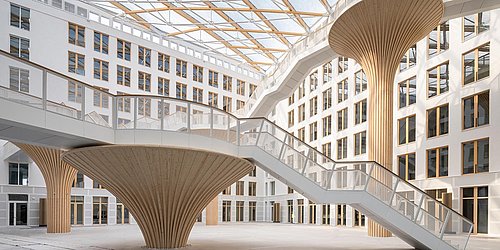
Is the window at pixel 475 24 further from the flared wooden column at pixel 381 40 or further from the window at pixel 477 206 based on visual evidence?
the window at pixel 477 206

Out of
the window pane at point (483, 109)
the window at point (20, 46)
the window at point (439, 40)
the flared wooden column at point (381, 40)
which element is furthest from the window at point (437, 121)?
the window at point (20, 46)

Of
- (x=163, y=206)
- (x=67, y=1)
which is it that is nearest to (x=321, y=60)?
(x=163, y=206)

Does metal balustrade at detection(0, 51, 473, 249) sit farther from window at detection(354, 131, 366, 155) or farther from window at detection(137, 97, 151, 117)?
window at detection(354, 131, 366, 155)

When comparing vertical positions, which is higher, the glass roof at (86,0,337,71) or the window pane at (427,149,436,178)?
the glass roof at (86,0,337,71)

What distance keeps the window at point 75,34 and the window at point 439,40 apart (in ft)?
105

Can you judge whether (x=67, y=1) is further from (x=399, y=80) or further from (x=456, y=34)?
(x=456, y=34)

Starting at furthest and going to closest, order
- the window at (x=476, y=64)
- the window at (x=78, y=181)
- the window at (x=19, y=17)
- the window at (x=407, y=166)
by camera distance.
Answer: the window at (x=78, y=181), the window at (x=19, y=17), the window at (x=407, y=166), the window at (x=476, y=64)

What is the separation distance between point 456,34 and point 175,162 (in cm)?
2294

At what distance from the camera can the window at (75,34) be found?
48.8 metres

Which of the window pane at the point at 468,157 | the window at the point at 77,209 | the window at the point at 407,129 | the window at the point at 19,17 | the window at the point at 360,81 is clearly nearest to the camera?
the window pane at the point at 468,157

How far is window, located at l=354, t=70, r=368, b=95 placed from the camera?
45.0 meters

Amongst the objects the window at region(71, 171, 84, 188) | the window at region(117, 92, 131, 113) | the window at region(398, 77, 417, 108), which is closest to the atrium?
the window at region(117, 92, 131, 113)

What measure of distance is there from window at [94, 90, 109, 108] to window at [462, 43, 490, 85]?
23196mm

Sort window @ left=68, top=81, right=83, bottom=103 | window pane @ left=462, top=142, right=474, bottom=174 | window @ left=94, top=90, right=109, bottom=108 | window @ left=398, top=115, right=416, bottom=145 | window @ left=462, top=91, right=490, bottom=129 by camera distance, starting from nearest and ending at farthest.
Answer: window @ left=68, top=81, right=83, bottom=103, window @ left=94, top=90, right=109, bottom=108, window @ left=462, top=91, right=490, bottom=129, window pane @ left=462, top=142, right=474, bottom=174, window @ left=398, top=115, right=416, bottom=145
